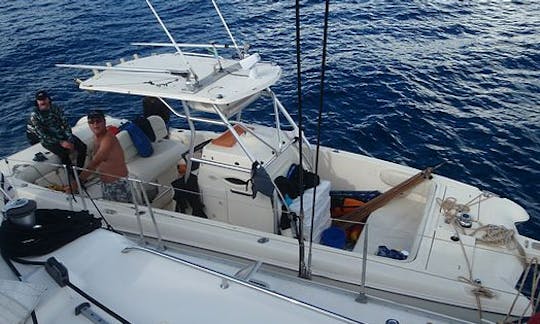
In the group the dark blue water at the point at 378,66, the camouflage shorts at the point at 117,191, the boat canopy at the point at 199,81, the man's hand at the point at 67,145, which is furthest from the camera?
the dark blue water at the point at 378,66

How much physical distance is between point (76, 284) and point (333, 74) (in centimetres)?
1059

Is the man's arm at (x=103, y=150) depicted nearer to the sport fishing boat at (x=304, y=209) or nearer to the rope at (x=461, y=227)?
the sport fishing boat at (x=304, y=209)

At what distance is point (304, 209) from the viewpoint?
5.41 meters

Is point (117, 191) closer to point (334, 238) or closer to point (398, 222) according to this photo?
point (334, 238)

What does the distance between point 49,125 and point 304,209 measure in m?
4.10

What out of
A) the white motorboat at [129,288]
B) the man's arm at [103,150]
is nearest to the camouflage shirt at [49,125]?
the man's arm at [103,150]

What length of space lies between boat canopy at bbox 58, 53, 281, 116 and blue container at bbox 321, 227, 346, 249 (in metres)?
1.90

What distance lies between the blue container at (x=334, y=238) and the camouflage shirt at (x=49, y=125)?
4.17 meters

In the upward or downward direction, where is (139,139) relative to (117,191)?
upward

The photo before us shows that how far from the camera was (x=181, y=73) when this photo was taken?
5457 millimetres

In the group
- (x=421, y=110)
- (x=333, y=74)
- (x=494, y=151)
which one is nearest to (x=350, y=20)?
(x=333, y=74)

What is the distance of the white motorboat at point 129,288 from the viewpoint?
3.25 metres

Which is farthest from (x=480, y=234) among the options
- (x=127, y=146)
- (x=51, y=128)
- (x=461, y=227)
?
(x=51, y=128)

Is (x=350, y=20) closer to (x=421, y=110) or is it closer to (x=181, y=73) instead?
(x=421, y=110)
